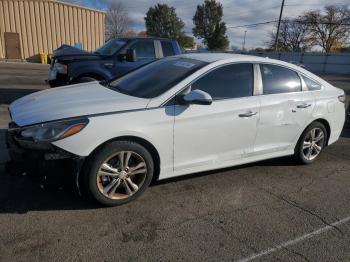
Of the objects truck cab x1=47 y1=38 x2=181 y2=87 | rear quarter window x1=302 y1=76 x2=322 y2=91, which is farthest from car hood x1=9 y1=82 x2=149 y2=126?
truck cab x1=47 y1=38 x2=181 y2=87

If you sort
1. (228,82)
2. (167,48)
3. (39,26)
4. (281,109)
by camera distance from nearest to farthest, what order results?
1. (228,82)
2. (281,109)
3. (167,48)
4. (39,26)

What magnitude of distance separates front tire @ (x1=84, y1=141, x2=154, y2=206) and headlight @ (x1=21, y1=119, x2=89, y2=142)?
0.33 meters

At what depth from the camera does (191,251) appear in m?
2.93

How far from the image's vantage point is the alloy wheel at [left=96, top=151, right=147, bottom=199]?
3.48 m

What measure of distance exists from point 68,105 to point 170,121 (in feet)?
3.57

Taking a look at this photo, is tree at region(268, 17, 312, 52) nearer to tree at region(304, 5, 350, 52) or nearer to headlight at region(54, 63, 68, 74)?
tree at region(304, 5, 350, 52)

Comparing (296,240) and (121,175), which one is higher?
(121,175)

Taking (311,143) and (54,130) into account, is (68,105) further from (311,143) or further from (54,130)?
(311,143)

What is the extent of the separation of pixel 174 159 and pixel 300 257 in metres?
1.62

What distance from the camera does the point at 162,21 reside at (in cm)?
6981

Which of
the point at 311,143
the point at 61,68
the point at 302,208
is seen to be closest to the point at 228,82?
→ the point at 302,208

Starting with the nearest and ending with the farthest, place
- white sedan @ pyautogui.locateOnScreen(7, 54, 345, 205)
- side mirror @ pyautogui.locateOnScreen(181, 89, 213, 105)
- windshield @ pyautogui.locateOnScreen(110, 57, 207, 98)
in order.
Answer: white sedan @ pyautogui.locateOnScreen(7, 54, 345, 205) → side mirror @ pyautogui.locateOnScreen(181, 89, 213, 105) → windshield @ pyautogui.locateOnScreen(110, 57, 207, 98)

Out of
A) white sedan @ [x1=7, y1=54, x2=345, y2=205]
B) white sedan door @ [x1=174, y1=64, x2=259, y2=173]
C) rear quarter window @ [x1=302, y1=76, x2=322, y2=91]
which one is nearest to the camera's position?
white sedan @ [x1=7, y1=54, x2=345, y2=205]

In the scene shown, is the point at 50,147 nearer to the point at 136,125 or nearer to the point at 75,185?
the point at 75,185
